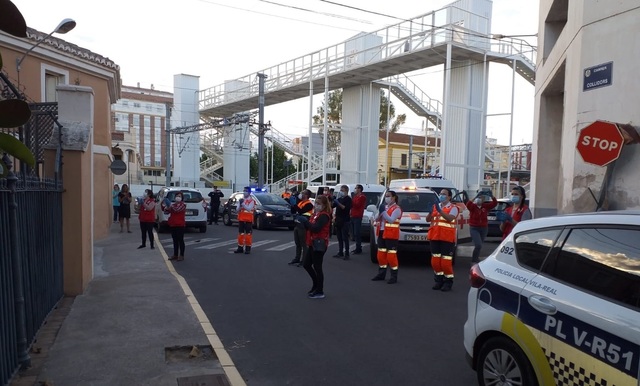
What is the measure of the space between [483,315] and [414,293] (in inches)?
181

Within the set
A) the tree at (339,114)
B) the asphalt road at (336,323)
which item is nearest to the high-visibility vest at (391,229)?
the asphalt road at (336,323)

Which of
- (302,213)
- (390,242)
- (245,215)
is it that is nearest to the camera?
(390,242)

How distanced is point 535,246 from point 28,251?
511 cm

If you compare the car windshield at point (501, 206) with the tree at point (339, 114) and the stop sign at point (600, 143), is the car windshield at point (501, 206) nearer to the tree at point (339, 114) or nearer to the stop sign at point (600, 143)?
the stop sign at point (600, 143)

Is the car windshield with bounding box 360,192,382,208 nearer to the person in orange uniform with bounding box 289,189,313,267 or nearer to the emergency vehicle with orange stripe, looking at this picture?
the emergency vehicle with orange stripe

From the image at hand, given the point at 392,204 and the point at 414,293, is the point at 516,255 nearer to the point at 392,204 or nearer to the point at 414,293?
the point at 414,293

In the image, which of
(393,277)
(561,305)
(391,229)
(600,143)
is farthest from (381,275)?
(561,305)

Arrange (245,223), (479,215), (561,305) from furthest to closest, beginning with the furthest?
(245,223) < (479,215) < (561,305)

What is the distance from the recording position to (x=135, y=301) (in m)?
7.71

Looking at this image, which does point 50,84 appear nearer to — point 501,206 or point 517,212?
point 517,212

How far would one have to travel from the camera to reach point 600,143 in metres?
8.52

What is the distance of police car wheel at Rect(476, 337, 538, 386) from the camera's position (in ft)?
12.3

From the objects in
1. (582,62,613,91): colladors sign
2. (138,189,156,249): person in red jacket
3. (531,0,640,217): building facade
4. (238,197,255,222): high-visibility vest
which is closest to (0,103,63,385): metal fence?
(138,189,156,249): person in red jacket

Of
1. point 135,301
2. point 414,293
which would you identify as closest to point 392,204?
point 414,293
